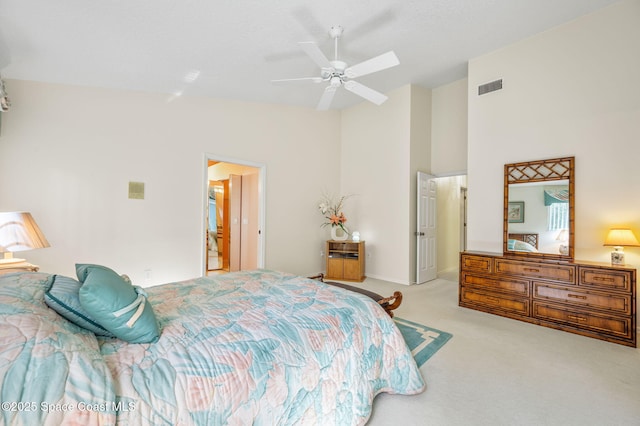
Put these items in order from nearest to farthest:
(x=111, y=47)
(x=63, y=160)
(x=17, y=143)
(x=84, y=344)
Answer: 1. (x=84, y=344)
2. (x=111, y=47)
3. (x=17, y=143)
4. (x=63, y=160)

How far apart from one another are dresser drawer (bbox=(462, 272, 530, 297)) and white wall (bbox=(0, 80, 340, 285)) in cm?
300

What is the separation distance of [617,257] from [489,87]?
2.54 m

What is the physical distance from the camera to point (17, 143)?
2.93 meters

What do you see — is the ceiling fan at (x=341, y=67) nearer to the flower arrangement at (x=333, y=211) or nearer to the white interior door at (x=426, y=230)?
the white interior door at (x=426, y=230)

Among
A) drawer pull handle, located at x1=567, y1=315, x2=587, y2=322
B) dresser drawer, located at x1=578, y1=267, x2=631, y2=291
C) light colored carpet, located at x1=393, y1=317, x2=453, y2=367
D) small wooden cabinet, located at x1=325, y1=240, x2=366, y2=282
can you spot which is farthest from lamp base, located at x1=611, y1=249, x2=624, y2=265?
small wooden cabinet, located at x1=325, y1=240, x2=366, y2=282

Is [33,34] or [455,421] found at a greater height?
[33,34]

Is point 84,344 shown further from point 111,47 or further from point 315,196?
point 315,196

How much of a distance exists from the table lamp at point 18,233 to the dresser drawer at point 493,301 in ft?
15.1

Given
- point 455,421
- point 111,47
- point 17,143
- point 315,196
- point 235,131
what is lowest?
point 455,421

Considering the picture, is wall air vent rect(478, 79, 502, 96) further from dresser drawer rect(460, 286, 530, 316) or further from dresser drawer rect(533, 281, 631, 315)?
dresser drawer rect(460, 286, 530, 316)

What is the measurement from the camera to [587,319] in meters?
2.80

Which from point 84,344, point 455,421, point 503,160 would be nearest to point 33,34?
point 84,344

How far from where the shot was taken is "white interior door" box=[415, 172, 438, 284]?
4.91 meters

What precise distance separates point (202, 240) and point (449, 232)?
17.1 feet
